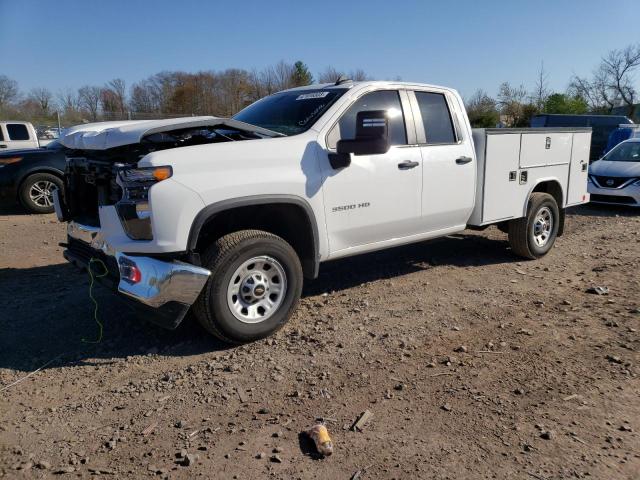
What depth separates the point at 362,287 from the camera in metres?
5.44

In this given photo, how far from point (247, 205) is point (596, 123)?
20509mm

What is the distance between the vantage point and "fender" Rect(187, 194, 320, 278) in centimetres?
356

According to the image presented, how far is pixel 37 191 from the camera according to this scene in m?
9.88

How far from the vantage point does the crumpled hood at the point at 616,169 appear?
10.7 meters

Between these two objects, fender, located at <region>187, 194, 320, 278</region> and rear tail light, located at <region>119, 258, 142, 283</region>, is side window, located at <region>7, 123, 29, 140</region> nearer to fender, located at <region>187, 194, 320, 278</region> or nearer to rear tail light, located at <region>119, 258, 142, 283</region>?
rear tail light, located at <region>119, 258, 142, 283</region>

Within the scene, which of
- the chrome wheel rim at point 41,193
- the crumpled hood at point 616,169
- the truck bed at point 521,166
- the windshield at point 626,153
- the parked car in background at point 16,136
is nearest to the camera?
the truck bed at point 521,166

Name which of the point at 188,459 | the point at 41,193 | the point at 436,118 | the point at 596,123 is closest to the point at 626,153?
the point at 436,118

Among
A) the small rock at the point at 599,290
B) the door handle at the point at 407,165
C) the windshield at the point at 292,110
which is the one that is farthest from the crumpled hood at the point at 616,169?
the windshield at the point at 292,110

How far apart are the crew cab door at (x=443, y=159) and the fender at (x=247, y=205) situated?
53.0 inches

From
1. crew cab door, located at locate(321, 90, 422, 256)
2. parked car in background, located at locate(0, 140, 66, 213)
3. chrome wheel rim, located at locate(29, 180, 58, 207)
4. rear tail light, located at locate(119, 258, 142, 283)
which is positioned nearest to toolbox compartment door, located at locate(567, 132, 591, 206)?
crew cab door, located at locate(321, 90, 422, 256)

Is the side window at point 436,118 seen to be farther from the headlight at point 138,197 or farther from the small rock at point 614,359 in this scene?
the headlight at point 138,197

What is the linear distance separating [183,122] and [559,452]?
125 inches

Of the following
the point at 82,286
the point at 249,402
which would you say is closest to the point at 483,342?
the point at 249,402

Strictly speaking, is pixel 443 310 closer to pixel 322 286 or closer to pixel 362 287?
pixel 362 287
